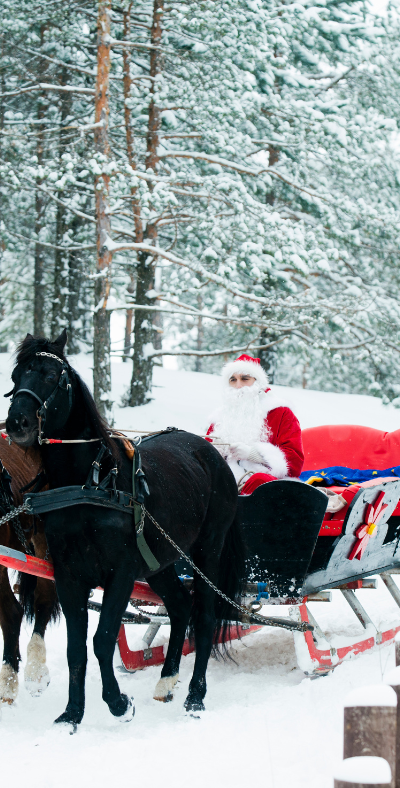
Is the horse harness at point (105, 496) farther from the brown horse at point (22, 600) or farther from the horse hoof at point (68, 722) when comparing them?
the horse hoof at point (68, 722)

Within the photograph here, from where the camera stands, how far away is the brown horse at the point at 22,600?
12.7 feet

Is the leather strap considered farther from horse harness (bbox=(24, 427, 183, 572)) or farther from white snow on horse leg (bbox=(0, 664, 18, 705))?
white snow on horse leg (bbox=(0, 664, 18, 705))

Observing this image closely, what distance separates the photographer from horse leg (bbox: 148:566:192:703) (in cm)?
403

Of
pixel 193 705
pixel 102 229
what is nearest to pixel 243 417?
pixel 193 705

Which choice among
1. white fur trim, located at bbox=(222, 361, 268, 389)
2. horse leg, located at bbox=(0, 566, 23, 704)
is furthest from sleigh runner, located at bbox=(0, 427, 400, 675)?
white fur trim, located at bbox=(222, 361, 268, 389)

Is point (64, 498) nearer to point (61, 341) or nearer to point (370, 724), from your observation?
point (61, 341)

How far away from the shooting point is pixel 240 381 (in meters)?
5.02

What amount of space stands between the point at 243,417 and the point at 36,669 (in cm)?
199

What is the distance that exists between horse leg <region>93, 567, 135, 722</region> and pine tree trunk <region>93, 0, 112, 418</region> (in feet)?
23.4

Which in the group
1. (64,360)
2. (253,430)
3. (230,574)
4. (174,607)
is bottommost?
(174,607)

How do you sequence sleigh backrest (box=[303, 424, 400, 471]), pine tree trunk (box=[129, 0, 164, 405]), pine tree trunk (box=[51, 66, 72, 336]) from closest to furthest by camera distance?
sleigh backrest (box=[303, 424, 400, 471]), pine tree trunk (box=[129, 0, 164, 405]), pine tree trunk (box=[51, 66, 72, 336])

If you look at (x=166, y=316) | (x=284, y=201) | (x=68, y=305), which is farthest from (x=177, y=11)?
(x=166, y=316)

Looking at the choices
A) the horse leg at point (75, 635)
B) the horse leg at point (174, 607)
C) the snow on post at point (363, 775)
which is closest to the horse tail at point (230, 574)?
the horse leg at point (174, 607)

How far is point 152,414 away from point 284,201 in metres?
5.55
